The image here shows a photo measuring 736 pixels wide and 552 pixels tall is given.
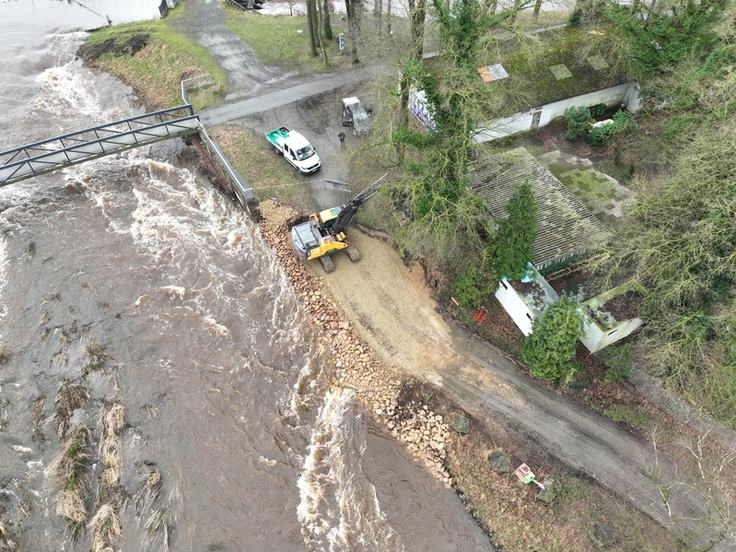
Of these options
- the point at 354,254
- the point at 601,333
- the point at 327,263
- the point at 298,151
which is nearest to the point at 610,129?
the point at 601,333

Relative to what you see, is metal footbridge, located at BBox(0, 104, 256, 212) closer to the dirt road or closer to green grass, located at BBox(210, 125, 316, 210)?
green grass, located at BBox(210, 125, 316, 210)

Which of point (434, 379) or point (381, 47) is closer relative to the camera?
Answer: point (434, 379)

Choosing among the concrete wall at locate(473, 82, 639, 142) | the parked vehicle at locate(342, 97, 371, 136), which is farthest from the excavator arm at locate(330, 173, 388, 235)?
the concrete wall at locate(473, 82, 639, 142)

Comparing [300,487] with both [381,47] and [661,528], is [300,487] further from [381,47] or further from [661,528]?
[381,47]

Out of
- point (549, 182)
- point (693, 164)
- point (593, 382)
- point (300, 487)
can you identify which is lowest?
point (300, 487)

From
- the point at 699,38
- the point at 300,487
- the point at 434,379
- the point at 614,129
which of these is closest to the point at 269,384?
the point at 300,487

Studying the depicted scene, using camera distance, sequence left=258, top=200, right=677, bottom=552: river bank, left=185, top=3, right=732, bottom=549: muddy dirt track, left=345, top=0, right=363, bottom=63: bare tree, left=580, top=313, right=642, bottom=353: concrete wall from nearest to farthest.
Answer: left=258, top=200, right=677, bottom=552: river bank
left=185, top=3, right=732, bottom=549: muddy dirt track
left=580, top=313, right=642, bottom=353: concrete wall
left=345, top=0, right=363, bottom=63: bare tree

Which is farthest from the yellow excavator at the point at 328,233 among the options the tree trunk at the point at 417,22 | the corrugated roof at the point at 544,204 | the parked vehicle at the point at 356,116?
the tree trunk at the point at 417,22
